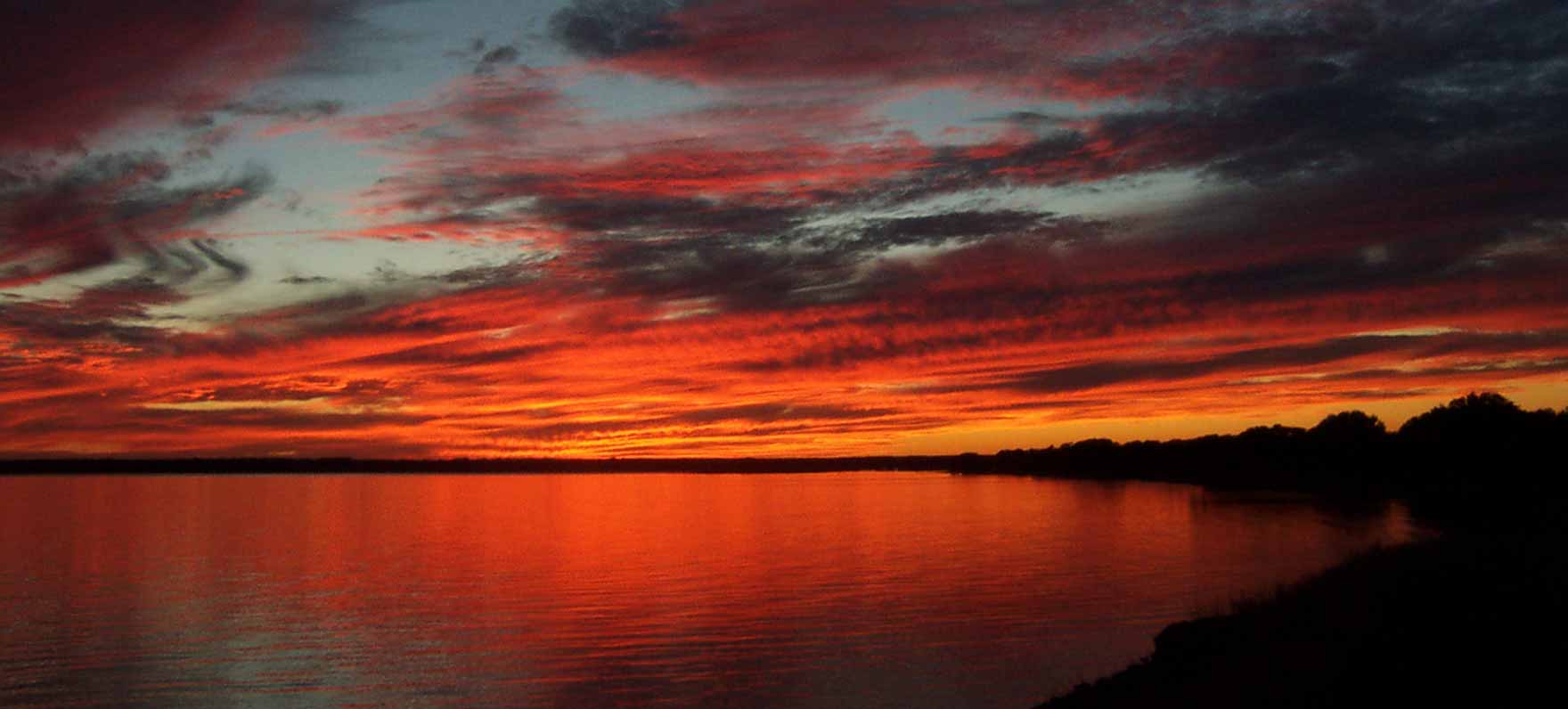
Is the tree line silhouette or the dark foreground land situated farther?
the tree line silhouette

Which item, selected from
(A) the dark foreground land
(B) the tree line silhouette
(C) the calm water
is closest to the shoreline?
(A) the dark foreground land

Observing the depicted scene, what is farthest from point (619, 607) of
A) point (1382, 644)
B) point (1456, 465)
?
point (1456, 465)

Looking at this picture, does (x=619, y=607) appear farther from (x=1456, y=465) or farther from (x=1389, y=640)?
(x=1456, y=465)

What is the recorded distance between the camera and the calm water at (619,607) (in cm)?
3331

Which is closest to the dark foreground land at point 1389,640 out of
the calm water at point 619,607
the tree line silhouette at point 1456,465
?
the calm water at point 619,607

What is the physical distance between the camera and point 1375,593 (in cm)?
3117

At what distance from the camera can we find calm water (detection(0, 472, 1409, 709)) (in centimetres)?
3331

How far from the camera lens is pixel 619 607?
49.7 m

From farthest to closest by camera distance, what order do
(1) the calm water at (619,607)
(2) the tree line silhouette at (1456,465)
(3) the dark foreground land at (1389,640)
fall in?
1. (2) the tree line silhouette at (1456,465)
2. (1) the calm water at (619,607)
3. (3) the dark foreground land at (1389,640)

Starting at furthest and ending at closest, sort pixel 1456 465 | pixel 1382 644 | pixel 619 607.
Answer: pixel 1456 465
pixel 619 607
pixel 1382 644

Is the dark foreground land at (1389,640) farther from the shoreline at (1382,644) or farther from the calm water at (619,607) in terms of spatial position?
the calm water at (619,607)

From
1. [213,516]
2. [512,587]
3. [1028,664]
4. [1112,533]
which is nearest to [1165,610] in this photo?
[1028,664]

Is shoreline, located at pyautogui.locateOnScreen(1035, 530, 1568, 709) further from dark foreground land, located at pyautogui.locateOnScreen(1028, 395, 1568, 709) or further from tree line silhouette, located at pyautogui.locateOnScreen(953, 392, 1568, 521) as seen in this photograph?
tree line silhouette, located at pyautogui.locateOnScreen(953, 392, 1568, 521)

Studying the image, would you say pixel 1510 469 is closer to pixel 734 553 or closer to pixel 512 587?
pixel 734 553
